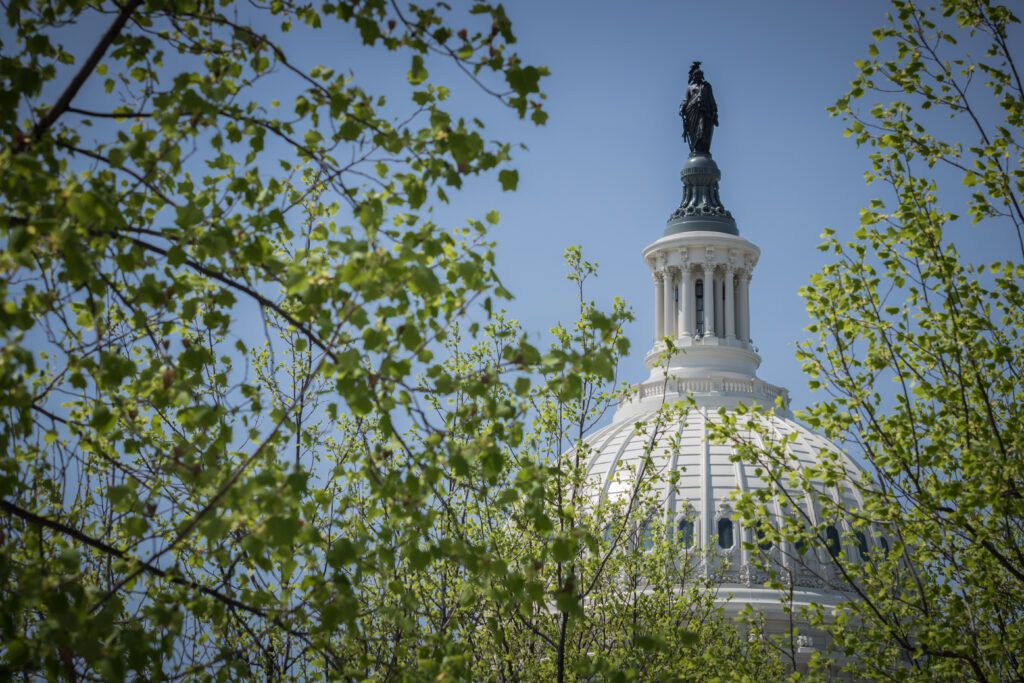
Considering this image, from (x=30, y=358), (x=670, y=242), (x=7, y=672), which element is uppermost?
(x=670, y=242)

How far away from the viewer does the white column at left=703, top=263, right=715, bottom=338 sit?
9369cm

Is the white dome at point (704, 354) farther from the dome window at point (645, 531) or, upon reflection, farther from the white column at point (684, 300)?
the dome window at point (645, 531)

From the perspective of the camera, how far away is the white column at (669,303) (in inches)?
3698

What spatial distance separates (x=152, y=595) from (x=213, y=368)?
7.60 meters

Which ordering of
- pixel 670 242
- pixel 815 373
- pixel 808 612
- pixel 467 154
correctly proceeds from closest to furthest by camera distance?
1. pixel 467 154
2. pixel 815 373
3. pixel 808 612
4. pixel 670 242

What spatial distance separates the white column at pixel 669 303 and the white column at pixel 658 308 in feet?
1.22

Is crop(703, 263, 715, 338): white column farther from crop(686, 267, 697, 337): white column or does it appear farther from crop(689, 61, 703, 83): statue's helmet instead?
crop(689, 61, 703, 83): statue's helmet

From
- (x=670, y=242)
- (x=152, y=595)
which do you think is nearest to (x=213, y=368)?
(x=152, y=595)


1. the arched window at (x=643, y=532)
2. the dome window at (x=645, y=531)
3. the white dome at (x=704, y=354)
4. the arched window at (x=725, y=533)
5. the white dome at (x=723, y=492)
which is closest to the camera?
the arched window at (x=643, y=532)

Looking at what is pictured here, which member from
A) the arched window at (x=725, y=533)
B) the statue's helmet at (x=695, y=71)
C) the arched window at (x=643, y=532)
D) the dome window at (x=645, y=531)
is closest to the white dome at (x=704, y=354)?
the arched window at (x=725, y=533)

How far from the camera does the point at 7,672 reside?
22.7 feet

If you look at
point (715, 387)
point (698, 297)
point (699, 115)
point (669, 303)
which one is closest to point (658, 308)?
point (669, 303)

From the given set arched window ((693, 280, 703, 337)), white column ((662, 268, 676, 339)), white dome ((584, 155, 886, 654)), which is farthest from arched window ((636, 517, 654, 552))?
arched window ((693, 280, 703, 337))

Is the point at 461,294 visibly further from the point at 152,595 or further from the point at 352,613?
the point at 152,595
